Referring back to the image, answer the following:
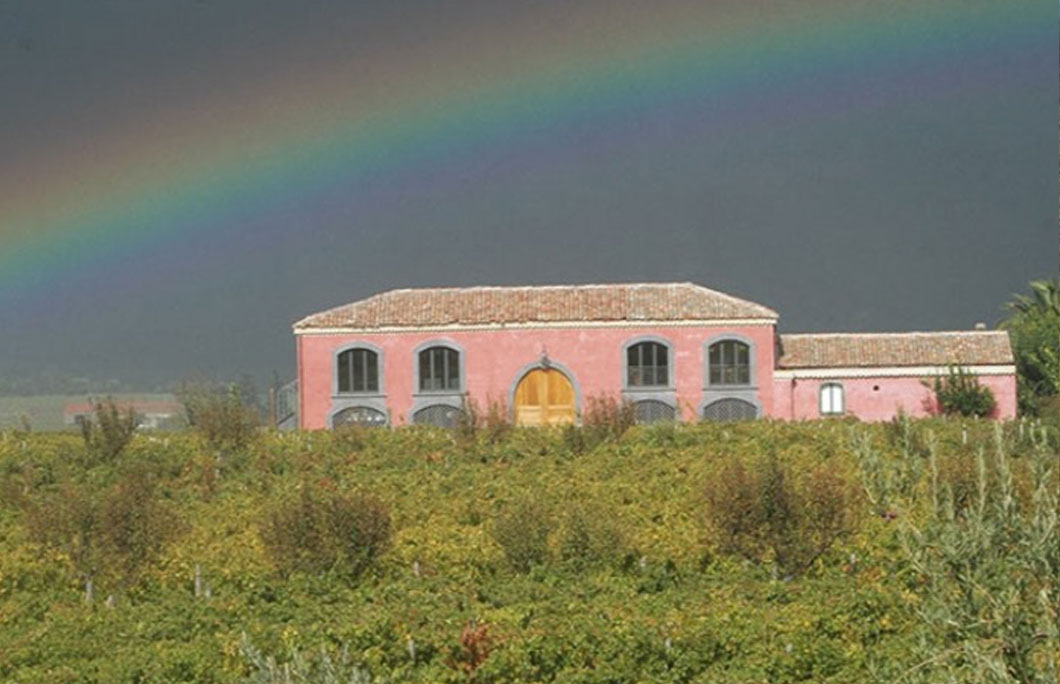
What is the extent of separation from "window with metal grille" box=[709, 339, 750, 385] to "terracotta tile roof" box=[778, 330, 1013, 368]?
1002 millimetres

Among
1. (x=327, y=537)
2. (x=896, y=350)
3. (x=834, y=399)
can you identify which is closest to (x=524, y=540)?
(x=327, y=537)

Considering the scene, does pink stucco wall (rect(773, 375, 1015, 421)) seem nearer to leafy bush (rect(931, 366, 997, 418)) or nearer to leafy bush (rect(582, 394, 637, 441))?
leafy bush (rect(931, 366, 997, 418))

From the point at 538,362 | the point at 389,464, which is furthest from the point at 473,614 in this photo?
the point at 538,362

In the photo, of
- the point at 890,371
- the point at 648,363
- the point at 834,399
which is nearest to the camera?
the point at 890,371

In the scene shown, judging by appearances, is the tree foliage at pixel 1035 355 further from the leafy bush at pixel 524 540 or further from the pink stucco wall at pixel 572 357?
the leafy bush at pixel 524 540

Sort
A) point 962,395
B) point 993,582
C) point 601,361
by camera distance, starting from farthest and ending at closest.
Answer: point 601,361
point 962,395
point 993,582

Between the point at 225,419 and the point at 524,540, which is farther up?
the point at 225,419

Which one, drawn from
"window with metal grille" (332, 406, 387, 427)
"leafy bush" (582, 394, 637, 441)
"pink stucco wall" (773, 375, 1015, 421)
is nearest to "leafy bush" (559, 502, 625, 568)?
"leafy bush" (582, 394, 637, 441)

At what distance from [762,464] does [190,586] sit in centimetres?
624

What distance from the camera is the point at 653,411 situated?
A: 119 feet

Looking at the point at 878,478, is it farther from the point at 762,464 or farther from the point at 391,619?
the point at 762,464

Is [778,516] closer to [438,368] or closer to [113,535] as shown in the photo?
[113,535]

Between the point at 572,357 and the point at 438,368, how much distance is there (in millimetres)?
3429

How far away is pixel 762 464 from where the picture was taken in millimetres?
15586
